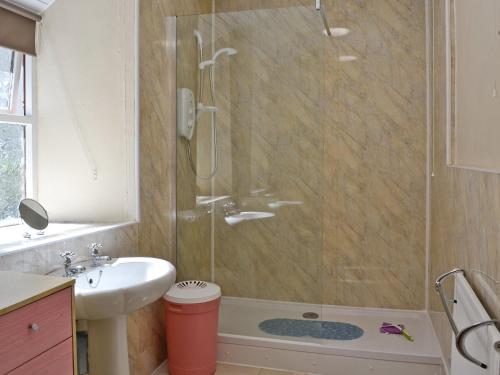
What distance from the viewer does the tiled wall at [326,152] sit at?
277 cm

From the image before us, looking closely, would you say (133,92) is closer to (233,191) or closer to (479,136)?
(233,191)

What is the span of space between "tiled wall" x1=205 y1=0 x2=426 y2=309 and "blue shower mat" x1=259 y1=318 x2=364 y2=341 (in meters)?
0.15

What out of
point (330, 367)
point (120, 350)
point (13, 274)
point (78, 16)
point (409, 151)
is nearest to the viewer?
point (13, 274)

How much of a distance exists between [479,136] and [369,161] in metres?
1.65

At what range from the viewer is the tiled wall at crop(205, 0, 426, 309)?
2773mm

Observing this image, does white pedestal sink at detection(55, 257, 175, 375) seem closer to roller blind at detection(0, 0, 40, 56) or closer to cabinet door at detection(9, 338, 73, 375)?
cabinet door at detection(9, 338, 73, 375)

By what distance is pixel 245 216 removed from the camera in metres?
2.90

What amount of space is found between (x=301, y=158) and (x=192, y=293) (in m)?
1.07

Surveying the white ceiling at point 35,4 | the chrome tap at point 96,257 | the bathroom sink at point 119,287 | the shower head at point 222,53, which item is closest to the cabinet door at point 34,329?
the bathroom sink at point 119,287

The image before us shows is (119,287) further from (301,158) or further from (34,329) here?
(301,158)

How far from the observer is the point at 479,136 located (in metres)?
1.60

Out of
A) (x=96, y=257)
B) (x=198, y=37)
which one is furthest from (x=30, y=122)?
(x=198, y=37)

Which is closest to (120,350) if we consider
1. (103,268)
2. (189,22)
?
(103,268)

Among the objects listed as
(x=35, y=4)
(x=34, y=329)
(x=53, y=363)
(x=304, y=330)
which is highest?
(x=35, y=4)
